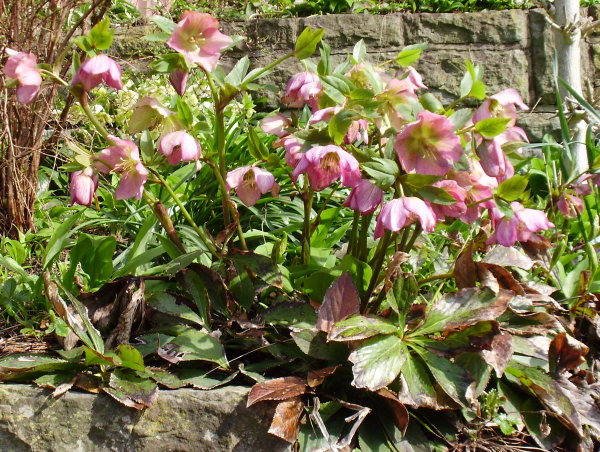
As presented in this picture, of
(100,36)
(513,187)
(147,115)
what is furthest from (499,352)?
(100,36)

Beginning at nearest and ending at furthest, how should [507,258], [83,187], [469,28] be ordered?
[83,187]
[507,258]
[469,28]

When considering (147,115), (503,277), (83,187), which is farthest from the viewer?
(503,277)

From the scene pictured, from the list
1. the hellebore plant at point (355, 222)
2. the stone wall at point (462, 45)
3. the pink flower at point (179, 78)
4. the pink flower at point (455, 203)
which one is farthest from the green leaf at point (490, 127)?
the stone wall at point (462, 45)

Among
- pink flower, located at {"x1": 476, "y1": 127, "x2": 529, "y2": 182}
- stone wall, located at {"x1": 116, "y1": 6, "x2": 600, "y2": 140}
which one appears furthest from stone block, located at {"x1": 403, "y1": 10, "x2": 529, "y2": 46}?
pink flower, located at {"x1": 476, "y1": 127, "x2": 529, "y2": 182}

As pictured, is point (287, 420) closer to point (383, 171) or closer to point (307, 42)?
point (383, 171)

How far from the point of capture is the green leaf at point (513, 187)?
130cm

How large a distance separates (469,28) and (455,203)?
276cm

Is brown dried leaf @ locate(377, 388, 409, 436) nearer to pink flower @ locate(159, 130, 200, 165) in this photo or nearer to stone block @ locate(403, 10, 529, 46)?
pink flower @ locate(159, 130, 200, 165)

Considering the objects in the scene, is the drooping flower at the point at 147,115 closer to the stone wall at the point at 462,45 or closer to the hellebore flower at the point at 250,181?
the hellebore flower at the point at 250,181

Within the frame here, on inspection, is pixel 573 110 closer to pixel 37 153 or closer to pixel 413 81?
pixel 413 81

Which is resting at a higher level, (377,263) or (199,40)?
(199,40)

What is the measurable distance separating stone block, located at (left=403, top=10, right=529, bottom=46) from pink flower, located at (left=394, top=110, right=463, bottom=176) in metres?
2.67

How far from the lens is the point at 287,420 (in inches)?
50.1

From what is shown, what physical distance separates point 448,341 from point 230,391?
480 mm
